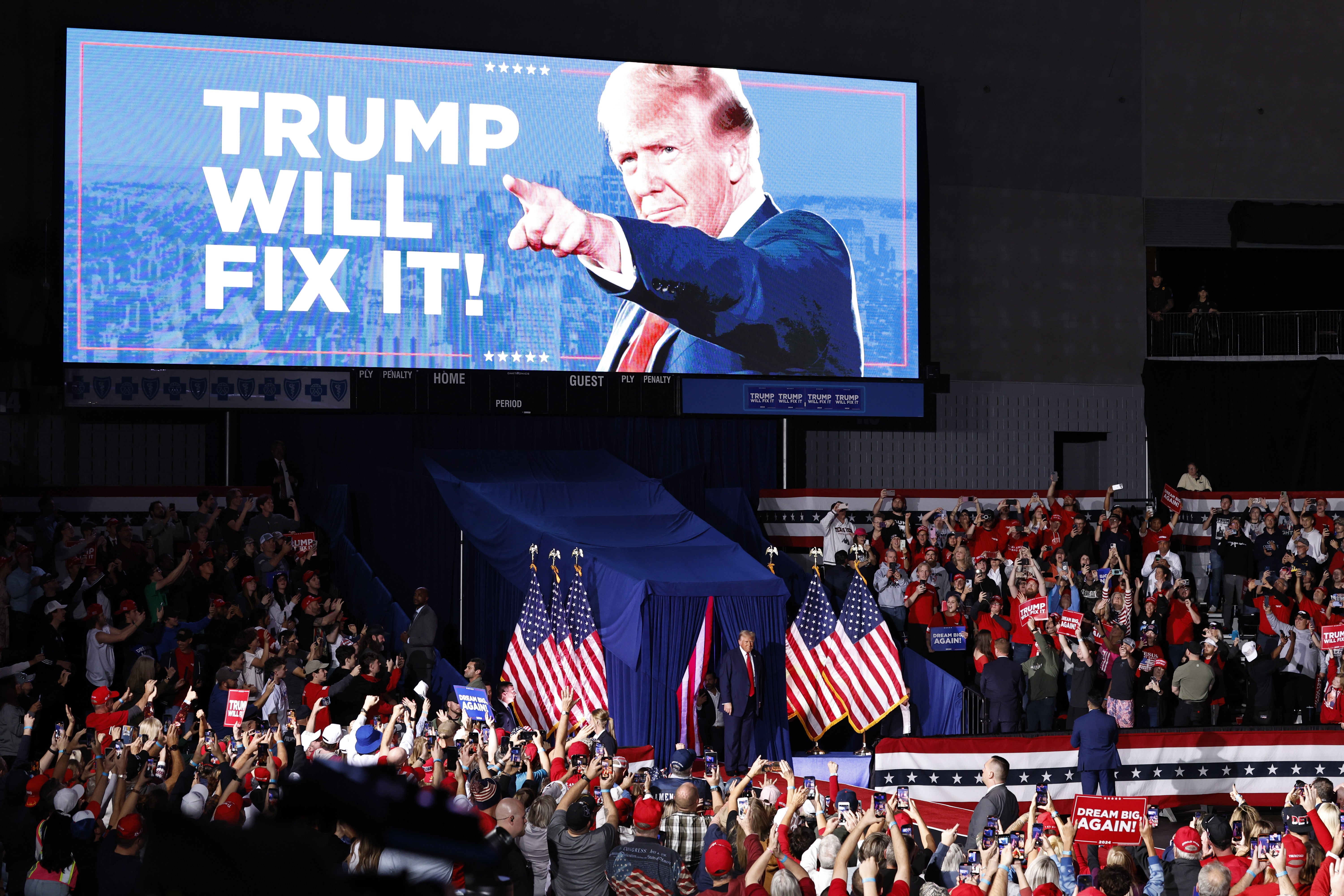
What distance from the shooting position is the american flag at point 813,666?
17.3 metres

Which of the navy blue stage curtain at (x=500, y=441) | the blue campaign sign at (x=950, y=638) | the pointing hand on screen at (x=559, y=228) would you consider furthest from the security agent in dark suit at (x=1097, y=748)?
the pointing hand on screen at (x=559, y=228)

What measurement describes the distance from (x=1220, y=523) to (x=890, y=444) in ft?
18.2

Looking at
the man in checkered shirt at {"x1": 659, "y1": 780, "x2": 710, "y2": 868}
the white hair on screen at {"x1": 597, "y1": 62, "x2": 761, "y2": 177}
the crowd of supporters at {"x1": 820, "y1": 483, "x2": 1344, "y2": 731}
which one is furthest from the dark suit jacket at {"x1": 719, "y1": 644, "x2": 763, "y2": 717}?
the white hair on screen at {"x1": 597, "y1": 62, "x2": 761, "y2": 177}

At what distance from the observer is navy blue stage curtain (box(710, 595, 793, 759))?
16562 mm

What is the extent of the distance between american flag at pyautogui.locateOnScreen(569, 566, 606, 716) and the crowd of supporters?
3.73 metres

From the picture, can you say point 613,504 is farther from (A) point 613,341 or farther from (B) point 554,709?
(B) point 554,709

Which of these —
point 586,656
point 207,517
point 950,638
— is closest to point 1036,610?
point 950,638

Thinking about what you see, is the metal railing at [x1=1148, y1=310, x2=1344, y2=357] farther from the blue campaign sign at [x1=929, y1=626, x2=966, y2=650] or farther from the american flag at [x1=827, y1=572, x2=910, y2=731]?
the american flag at [x1=827, y1=572, x2=910, y2=731]

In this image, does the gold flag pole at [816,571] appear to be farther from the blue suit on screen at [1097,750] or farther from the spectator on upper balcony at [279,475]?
the spectator on upper balcony at [279,475]

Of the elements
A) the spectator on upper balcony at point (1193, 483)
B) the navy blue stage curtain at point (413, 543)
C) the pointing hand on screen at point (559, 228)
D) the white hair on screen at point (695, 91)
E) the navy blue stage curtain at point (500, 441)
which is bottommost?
the navy blue stage curtain at point (413, 543)

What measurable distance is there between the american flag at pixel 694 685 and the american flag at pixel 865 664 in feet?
5.43

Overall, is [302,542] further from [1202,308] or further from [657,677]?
[1202,308]

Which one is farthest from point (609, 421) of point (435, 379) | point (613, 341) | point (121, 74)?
point (121, 74)

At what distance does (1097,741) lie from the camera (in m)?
14.1
